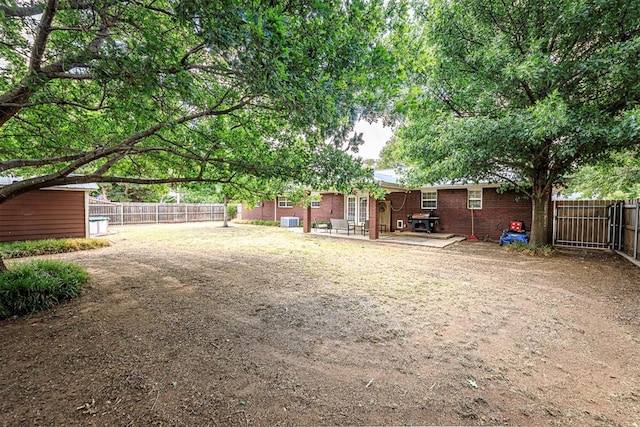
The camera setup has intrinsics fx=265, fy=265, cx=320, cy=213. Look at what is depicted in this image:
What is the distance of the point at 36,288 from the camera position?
4.32 meters

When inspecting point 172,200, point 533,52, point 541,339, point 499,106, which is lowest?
point 541,339

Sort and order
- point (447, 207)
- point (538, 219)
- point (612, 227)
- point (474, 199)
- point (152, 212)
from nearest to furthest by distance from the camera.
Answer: point (538, 219)
point (612, 227)
point (474, 199)
point (447, 207)
point (152, 212)

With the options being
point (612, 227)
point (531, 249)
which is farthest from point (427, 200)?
point (612, 227)

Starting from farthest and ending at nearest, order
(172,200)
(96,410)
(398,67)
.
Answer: (172,200) → (398,67) → (96,410)

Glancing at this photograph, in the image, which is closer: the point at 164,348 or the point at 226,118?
the point at 164,348

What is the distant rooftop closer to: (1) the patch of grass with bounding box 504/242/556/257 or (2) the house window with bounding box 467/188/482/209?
(1) the patch of grass with bounding box 504/242/556/257

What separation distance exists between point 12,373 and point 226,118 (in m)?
4.96

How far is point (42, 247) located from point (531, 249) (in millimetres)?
16334

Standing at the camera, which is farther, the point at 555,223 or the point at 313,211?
the point at 313,211

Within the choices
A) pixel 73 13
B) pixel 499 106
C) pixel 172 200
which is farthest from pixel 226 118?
pixel 172 200

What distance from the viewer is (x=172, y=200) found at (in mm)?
28000

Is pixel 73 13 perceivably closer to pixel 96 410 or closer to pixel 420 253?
pixel 96 410

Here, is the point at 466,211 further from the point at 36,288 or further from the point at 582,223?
the point at 36,288

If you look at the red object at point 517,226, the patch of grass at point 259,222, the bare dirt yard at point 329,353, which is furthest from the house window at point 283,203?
the bare dirt yard at point 329,353
